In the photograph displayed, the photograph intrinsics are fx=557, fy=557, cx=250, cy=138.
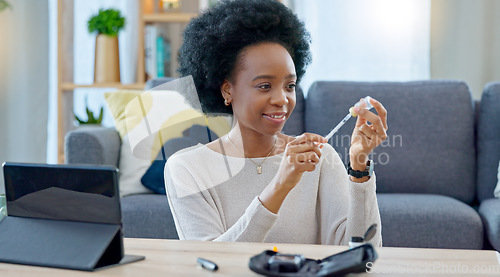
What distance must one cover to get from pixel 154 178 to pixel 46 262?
1.65m

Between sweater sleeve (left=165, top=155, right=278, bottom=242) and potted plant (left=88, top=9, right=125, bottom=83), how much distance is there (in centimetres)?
211

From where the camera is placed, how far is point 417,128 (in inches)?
99.7

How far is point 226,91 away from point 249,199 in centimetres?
28

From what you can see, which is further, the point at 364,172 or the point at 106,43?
the point at 106,43

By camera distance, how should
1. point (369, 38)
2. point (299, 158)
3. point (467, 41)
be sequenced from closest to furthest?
point (299, 158) → point (467, 41) → point (369, 38)

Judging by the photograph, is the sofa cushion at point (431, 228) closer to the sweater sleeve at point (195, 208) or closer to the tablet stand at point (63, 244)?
the sweater sleeve at point (195, 208)

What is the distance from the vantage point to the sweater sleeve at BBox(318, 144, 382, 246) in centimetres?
116

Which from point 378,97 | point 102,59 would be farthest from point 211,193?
point 102,59

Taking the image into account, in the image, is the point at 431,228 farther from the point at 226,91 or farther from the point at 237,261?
the point at 237,261

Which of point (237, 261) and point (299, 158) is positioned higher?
point (299, 158)

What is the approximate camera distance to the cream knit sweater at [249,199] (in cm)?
125

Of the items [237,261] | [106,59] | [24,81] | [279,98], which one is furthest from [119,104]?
[237,261]

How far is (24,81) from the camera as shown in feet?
11.2

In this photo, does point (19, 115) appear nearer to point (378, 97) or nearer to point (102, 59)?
point (102, 59)
